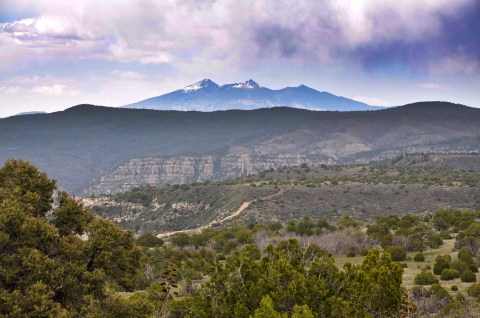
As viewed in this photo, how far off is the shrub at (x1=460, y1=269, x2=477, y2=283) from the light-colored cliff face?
140 metres

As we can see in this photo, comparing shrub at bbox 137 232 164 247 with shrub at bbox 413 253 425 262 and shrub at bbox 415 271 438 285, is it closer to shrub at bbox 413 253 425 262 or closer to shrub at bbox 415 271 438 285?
shrub at bbox 413 253 425 262

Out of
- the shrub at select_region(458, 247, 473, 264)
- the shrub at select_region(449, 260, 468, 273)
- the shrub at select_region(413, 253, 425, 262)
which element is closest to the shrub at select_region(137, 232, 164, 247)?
the shrub at select_region(413, 253, 425, 262)

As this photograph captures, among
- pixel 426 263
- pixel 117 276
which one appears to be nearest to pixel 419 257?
pixel 426 263

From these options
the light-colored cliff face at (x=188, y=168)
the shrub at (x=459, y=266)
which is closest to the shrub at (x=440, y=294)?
the shrub at (x=459, y=266)

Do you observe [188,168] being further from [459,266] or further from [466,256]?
[459,266]

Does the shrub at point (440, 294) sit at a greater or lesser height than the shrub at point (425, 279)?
greater

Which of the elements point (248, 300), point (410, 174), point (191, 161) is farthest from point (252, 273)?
point (191, 161)

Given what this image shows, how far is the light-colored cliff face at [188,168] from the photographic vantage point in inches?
6580

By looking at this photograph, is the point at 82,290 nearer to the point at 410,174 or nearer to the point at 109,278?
the point at 109,278

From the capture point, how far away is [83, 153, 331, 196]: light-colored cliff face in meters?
167

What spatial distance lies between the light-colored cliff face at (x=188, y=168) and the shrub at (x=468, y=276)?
140 m

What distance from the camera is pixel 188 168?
6831 inches

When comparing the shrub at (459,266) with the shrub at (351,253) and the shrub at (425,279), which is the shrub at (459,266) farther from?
the shrub at (351,253)

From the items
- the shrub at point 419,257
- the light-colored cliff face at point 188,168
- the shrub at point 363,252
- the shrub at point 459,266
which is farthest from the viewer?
the light-colored cliff face at point 188,168
